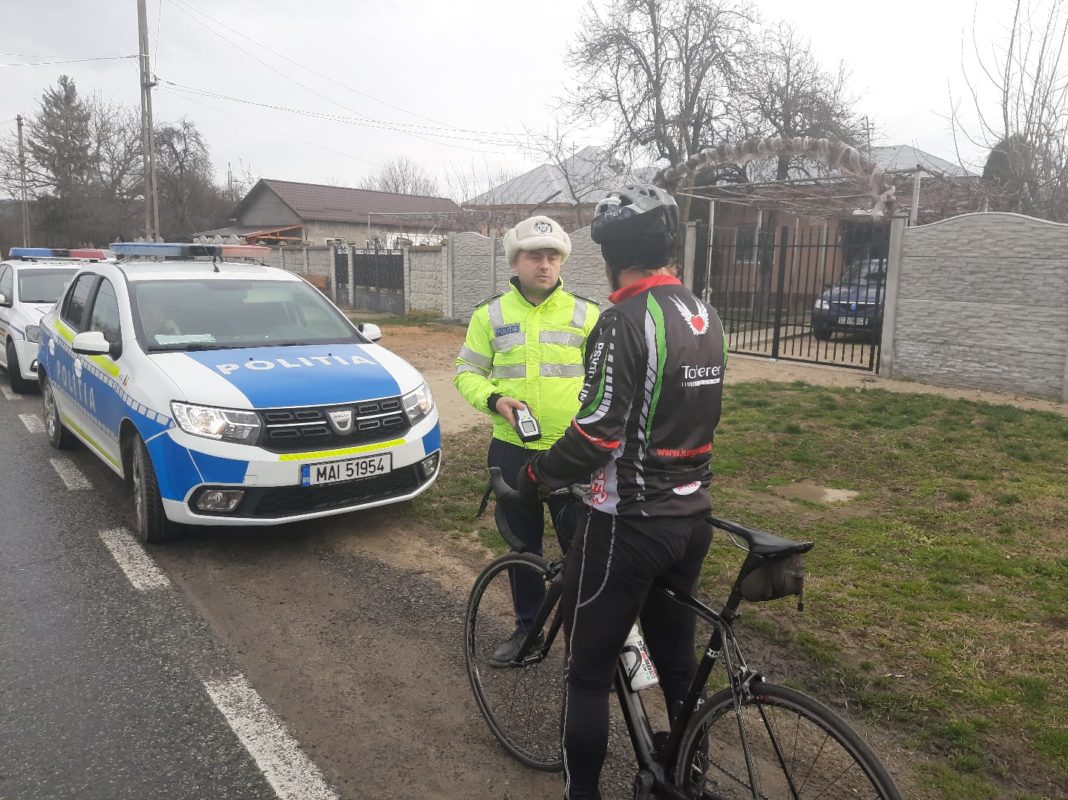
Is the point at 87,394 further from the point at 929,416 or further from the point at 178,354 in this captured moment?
the point at 929,416

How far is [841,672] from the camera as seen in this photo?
11.5 ft

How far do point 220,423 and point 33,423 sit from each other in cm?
516

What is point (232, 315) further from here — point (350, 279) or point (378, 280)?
point (350, 279)

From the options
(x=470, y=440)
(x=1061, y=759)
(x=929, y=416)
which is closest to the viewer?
(x=1061, y=759)

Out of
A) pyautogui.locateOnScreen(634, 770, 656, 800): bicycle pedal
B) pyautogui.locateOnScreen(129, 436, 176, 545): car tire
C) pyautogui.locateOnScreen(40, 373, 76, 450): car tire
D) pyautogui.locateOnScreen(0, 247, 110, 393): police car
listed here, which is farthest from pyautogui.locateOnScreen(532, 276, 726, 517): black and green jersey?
pyautogui.locateOnScreen(0, 247, 110, 393): police car

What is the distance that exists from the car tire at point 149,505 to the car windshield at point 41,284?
6.76 metres

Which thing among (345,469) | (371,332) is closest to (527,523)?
(345,469)

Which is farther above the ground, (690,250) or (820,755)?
(690,250)

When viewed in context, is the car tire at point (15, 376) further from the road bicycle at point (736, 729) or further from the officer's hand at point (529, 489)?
the officer's hand at point (529, 489)

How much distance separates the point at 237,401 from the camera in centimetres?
473

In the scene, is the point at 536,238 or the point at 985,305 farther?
the point at 985,305

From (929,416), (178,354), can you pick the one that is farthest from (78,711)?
(929,416)

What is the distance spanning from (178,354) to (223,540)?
4.03ft

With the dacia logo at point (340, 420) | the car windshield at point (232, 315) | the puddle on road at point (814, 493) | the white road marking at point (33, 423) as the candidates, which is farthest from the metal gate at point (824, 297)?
the white road marking at point (33, 423)
